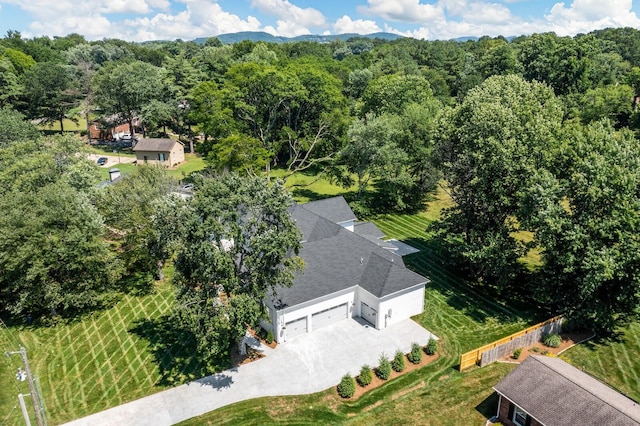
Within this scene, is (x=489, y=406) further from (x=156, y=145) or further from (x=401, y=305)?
(x=156, y=145)

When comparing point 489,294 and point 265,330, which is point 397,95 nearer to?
point 489,294

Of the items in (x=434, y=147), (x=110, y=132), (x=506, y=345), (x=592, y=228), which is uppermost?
(x=434, y=147)

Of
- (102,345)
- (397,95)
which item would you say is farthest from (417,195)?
(102,345)

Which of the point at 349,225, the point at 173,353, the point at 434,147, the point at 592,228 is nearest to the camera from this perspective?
the point at 592,228

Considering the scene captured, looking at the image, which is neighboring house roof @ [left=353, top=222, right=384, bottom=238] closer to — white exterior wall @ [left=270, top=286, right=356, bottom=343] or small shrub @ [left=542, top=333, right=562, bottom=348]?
white exterior wall @ [left=270, top=286, right=356, bottom=343]

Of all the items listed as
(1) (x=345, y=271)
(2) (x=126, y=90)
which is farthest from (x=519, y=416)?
(2) (x=126, y=90)

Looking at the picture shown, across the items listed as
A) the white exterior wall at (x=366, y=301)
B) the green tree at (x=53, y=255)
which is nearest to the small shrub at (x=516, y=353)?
the white exterior wall at (x=366, y=301)
